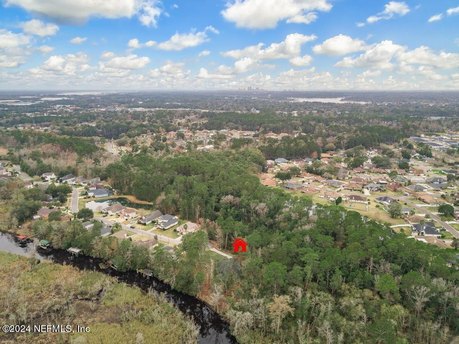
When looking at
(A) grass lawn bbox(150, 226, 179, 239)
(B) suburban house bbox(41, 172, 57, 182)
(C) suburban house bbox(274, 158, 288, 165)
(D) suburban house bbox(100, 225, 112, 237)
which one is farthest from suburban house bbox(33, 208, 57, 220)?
(C) suburban house bbox(274, 158, 288, 165)

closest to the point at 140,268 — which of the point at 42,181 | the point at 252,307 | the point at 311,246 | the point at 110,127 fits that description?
the point at 252,307

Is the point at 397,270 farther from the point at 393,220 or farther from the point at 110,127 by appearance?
the point at 110,127

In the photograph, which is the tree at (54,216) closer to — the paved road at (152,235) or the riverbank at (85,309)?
the paved road at (152,235)

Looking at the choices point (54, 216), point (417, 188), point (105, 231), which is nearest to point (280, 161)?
point (417, 188)

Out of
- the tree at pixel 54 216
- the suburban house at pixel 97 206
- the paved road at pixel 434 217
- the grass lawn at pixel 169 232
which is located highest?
the tree at pixel 54 216

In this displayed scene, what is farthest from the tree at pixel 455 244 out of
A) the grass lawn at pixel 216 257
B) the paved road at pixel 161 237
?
the grass lawn at pixel 216 257

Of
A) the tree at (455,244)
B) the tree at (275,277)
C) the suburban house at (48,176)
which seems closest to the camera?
the tree at (275,277)

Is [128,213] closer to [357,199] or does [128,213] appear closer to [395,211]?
[357,199]
